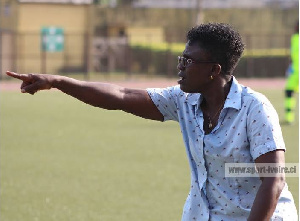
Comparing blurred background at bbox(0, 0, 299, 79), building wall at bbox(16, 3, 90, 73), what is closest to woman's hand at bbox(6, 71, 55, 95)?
blurred background at bbox(0, 0, 299, 79)

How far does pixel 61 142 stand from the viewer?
14.2 metres

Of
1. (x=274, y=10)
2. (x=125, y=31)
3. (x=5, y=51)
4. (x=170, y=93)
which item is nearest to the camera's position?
(x=170, y=93)

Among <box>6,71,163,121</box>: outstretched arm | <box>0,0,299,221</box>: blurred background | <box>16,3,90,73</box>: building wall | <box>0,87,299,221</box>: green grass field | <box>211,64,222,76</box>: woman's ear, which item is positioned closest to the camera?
<box>211,64,222,76</box>: woman's ear

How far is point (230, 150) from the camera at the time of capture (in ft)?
13.9

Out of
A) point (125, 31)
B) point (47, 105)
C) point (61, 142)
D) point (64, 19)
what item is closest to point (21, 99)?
point (47, 105)

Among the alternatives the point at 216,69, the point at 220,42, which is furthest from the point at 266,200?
the point at 220,42

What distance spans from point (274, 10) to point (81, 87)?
5043cm

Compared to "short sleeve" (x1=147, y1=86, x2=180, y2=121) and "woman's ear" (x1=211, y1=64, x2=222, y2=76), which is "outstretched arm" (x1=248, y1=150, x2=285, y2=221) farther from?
"short sleeve" (x1=147, y1=86, x2=180, y2=121)

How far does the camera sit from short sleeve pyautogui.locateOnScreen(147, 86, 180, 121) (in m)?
4.71

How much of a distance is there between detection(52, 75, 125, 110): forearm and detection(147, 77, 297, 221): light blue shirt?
42 centimetres

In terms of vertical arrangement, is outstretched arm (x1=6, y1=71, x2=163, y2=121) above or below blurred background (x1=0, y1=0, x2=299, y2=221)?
above

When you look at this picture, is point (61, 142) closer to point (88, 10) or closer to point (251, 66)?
point (251, 66)

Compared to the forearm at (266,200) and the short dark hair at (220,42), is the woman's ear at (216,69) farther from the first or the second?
the forearm at (266,200)

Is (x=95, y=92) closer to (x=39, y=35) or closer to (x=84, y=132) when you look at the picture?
(x=84, y=132)
